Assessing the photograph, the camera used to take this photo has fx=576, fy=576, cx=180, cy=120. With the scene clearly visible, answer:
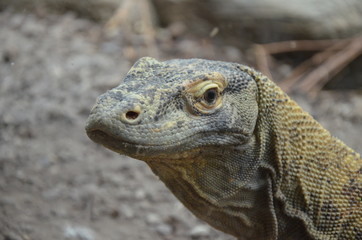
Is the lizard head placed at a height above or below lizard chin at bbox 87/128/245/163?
above

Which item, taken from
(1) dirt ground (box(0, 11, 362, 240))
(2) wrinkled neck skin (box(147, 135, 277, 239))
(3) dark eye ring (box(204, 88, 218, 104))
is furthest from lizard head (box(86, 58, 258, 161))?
(1) dirt ground (box(0, 11, 362, 240))

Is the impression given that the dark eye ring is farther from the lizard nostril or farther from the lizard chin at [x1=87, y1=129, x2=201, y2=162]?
the lizard nostril

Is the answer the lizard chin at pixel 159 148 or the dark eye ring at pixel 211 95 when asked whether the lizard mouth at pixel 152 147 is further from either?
the dark eye ring at pixel 211 95

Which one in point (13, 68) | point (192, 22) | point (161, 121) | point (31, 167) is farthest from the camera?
point (192, 22)

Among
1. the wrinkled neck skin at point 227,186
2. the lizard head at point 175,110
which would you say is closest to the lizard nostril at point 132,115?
the lizard head at point 175,110

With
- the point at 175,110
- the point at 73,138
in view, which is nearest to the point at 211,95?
the point at 175,110

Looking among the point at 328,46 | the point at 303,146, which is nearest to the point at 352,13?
the point at 328,46

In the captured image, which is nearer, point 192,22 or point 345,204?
point 345,204

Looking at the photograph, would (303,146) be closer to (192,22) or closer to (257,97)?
(257,97)
